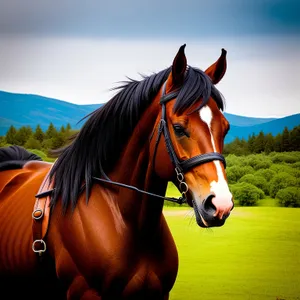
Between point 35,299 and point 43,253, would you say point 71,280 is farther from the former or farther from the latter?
point 35,299

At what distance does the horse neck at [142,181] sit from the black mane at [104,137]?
0.19 ft

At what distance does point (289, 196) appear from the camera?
3.89 meters

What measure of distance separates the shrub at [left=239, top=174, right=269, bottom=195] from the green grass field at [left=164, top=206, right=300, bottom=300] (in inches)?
6.8

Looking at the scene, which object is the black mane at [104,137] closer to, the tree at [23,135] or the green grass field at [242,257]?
the green grass field at [242,257]

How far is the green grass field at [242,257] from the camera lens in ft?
11.8

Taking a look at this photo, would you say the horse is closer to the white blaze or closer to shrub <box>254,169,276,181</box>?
the white blaze

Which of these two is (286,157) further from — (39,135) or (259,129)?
(39,135)

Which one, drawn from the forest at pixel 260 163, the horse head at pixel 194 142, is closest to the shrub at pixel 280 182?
the forest at pixel 260 163

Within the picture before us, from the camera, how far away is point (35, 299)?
239 centimetres

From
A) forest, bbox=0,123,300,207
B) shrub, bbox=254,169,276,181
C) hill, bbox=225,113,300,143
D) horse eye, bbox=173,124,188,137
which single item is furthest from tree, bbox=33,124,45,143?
horse eye, bbox=173,124,188,137

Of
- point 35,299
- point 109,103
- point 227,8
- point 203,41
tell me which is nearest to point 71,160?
point 109,103

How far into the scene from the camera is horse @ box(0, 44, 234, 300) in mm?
1745

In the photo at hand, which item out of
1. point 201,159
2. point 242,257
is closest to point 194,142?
point 201,159

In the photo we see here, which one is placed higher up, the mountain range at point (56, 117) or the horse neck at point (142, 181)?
the horse neck at point (142, 181)
